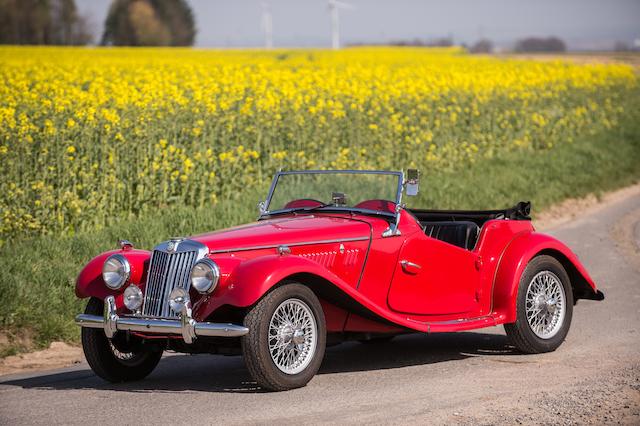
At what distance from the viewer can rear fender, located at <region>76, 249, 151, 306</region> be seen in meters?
7.58

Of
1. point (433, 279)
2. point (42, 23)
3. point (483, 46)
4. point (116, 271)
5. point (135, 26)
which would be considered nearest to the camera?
point (116, 271)

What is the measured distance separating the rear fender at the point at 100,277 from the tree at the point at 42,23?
5935 centimetres

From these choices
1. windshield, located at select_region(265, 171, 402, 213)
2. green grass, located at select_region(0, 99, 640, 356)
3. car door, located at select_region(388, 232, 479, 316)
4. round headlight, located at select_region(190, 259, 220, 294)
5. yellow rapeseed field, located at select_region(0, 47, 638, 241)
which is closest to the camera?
round headlight, located at select_region(190, 259, 220, 294)

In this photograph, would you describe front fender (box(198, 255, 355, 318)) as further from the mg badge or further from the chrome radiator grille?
the mg badge

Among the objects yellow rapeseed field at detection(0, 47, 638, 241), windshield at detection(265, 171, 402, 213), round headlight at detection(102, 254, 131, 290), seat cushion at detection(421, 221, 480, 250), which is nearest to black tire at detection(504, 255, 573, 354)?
seat cushion at detection(421, 221, 480, 250)

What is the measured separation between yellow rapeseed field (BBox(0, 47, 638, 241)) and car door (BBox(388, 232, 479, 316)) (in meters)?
6.35

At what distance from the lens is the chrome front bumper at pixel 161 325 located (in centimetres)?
670

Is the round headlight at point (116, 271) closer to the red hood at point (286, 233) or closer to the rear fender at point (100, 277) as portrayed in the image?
the rear fender at point (100, 277)

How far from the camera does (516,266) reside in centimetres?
857

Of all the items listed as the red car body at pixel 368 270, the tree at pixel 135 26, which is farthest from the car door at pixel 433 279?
the tree at pixel 135 26

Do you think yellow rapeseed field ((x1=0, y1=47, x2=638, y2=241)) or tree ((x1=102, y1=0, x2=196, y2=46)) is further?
tree ((x1=102, y1=0, x2=196, y2=46))

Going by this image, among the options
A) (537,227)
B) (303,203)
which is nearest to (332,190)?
(303,203)

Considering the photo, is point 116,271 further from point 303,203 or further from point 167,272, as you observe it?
point 303,203

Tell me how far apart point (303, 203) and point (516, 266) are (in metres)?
1.81
